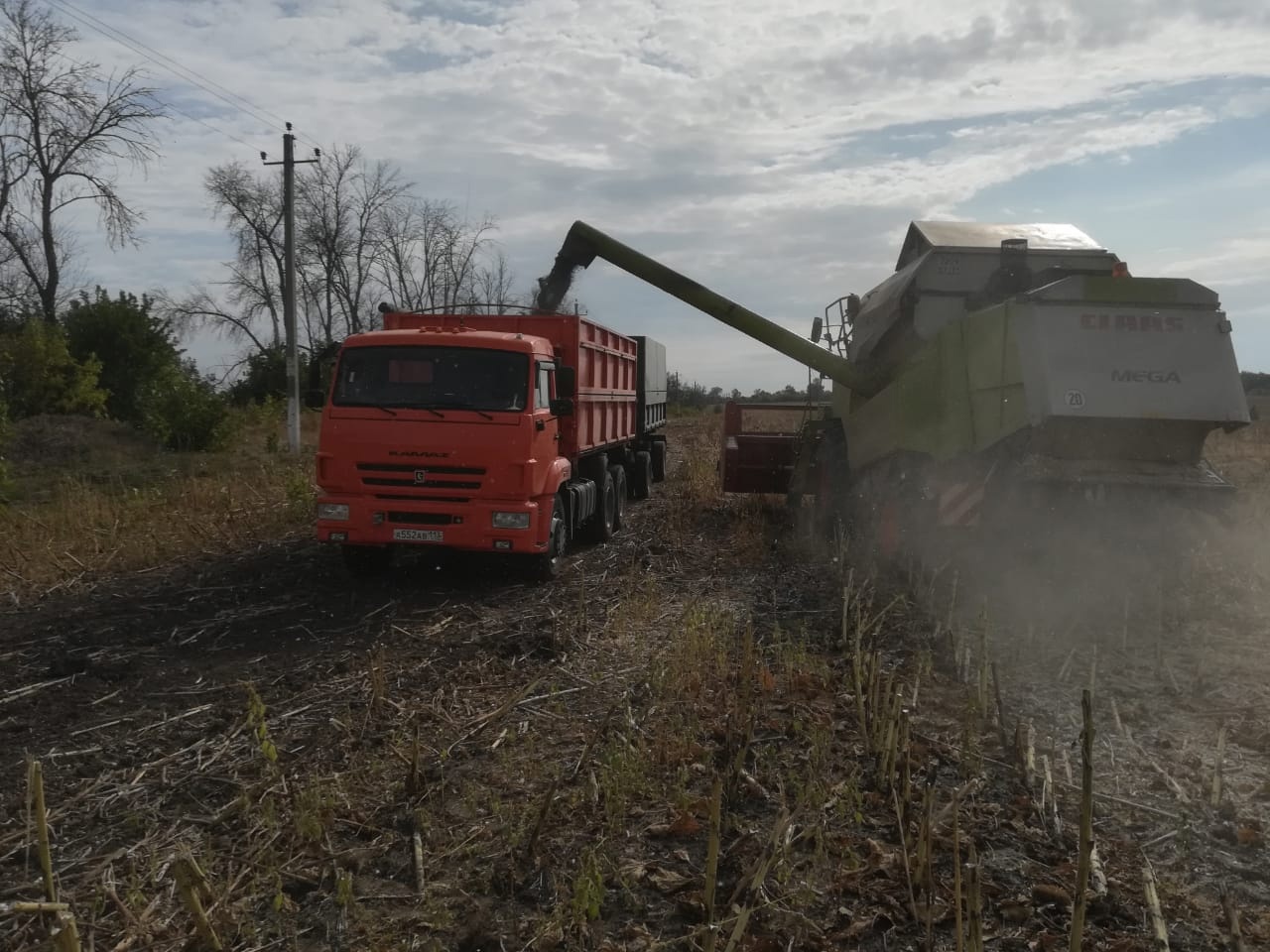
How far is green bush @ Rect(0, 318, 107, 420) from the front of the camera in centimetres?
2455

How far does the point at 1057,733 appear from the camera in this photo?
545cm

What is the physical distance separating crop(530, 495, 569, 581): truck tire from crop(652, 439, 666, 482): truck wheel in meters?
9.03

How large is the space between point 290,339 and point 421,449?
1520 cm

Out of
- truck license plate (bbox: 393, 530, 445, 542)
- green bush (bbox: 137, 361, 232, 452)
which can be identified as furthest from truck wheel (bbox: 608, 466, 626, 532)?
green bush (bbox: 137, 361, 232, 452)

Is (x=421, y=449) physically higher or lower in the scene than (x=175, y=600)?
higher

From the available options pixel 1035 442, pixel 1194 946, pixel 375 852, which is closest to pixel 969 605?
pixel 1035 442

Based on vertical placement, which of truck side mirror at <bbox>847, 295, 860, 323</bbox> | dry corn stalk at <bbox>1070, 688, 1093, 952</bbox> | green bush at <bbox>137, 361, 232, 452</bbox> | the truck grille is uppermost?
truck side mirror at <bbox>847, 295, 860, 323</bbox>

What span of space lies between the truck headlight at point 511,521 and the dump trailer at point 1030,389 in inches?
150

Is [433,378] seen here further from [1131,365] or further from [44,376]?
[44,376]

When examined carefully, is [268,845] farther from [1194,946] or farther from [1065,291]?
[1065,291]

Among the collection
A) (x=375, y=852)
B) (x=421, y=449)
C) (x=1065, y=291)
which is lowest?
(x=375, y=852)

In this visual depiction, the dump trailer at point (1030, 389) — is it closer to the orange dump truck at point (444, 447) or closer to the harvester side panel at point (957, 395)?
the harvester side panel at point (957, 395)

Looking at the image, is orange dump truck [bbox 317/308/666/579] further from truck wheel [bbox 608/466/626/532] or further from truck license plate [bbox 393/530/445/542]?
truck wheel [bbox 608/466/626/532]

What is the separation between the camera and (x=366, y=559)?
10.1 meters
